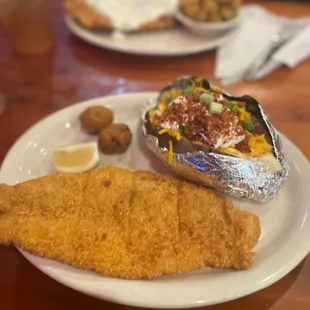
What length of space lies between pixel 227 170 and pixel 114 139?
374mm

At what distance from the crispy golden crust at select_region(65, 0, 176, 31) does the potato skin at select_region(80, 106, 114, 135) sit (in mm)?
559

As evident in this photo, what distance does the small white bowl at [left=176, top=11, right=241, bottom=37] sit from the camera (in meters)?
1.95

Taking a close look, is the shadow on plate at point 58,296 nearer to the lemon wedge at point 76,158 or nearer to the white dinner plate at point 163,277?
the white dinner plate at point 163,277

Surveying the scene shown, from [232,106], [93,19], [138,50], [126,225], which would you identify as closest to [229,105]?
[232,106]

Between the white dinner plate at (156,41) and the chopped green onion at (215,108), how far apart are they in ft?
1.98

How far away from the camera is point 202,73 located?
6.13 feet

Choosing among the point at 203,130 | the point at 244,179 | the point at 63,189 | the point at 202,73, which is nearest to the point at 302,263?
the point at 244,179

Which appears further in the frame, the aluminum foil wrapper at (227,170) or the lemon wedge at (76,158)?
the lemon wedge at (76,158)

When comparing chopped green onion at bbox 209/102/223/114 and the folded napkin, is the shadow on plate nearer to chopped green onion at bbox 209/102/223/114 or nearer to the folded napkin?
chopped green onion at bbox 209/102/223/114

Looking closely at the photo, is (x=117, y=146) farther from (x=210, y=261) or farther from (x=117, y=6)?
(x=117, y=6)

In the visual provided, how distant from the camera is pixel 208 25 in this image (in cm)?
195

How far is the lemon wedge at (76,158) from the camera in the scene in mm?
1368

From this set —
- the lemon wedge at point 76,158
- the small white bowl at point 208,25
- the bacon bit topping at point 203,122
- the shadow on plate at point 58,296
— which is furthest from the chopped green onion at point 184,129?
the small white bowl at point 208,25

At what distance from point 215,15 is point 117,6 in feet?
1.25
